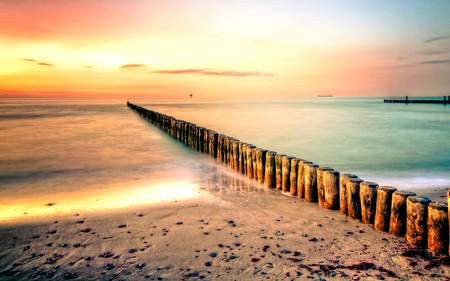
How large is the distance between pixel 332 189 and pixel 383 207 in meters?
0.94

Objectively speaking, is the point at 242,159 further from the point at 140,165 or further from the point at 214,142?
the point at 140,165

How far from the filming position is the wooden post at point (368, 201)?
409 centimetres

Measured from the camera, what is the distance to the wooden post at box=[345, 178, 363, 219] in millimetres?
4336

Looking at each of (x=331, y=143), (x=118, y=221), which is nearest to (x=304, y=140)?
(x=331, y=143)

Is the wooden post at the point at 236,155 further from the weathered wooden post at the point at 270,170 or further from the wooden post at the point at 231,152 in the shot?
the weathered wooden post at the point at 270,170

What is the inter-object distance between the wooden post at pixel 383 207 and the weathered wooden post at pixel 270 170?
7.50 feet

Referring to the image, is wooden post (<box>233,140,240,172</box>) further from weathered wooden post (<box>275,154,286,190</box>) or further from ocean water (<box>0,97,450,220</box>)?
weathered wooden post (<box>275,154,286,190</box>)

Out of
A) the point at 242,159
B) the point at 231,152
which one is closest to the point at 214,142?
the point at 231,152

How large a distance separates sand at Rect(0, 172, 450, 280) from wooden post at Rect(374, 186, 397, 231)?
15 centimetres

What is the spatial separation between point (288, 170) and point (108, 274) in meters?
3.65

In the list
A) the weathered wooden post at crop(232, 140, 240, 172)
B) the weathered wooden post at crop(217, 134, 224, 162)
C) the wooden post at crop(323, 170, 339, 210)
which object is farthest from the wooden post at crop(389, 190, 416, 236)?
the weathered wooden post at crop(217, 134, 224, 162)

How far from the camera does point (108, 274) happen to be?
3.05 m

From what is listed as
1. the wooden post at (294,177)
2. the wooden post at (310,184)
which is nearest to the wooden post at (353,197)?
the wooden post at (310,184)

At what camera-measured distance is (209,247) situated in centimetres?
362
